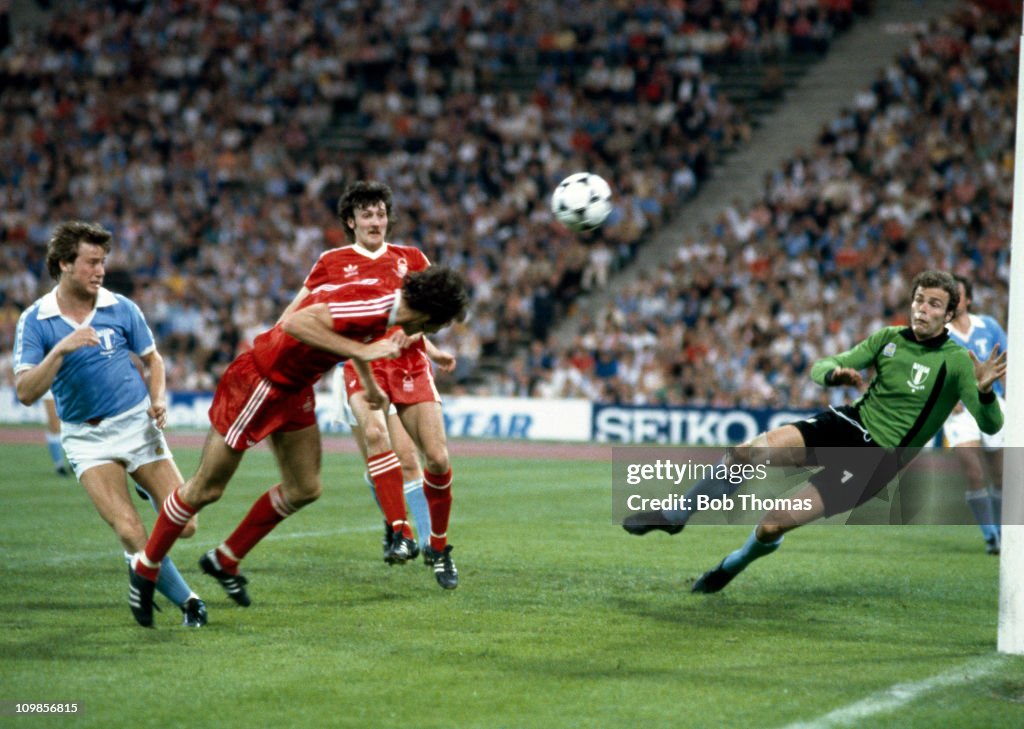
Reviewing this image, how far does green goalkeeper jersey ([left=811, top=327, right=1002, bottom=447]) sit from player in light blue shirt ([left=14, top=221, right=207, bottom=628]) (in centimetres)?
393

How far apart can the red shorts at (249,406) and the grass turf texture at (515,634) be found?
1072mm

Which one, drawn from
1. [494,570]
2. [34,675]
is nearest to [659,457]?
[494,570]

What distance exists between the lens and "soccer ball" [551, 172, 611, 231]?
35.5 ft

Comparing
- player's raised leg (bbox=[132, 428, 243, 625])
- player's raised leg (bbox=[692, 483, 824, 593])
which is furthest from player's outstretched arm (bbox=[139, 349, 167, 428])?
player's raised leg (bbox=[692, 483, 824, 593])

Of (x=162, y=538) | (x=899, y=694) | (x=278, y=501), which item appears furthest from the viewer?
(x=278, y=501)

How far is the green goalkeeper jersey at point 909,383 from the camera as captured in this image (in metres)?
7.50

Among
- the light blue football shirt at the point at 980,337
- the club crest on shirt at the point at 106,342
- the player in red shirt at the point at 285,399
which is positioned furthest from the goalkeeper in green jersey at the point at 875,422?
the club crest on shirt at the point at 106,342

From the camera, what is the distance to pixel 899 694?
5547mm

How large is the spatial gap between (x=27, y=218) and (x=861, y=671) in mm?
28821

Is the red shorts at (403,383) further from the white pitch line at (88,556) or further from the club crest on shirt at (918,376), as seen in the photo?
the club crest on shirt at (918,376)

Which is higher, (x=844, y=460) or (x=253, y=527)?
(x=844, y=460)

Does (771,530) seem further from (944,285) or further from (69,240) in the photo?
(69,240)

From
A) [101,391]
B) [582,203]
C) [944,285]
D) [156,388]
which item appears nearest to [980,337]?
A: [944,285]

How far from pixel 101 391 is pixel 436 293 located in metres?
2.12
